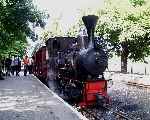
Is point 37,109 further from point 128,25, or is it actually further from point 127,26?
point 127,26

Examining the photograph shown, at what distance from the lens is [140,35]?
32.5 meters

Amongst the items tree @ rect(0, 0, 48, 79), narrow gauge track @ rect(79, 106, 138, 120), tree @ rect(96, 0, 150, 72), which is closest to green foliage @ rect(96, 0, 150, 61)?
tree @ rect(96, 0, 150, 72)

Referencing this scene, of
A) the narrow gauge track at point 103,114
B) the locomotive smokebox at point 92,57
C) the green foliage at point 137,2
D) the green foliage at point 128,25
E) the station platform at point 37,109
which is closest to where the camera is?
the station platform at point 37,109

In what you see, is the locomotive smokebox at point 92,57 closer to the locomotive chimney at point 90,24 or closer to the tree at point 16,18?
the locomotive chimney at point 90,24

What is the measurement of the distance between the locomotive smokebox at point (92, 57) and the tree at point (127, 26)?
17.7 meters

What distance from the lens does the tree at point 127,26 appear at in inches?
1262

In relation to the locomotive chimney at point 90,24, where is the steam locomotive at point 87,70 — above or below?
below

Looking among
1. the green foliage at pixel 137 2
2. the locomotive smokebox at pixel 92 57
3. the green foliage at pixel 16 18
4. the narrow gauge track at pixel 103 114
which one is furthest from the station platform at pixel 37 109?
the green foliage at pixel 137 2

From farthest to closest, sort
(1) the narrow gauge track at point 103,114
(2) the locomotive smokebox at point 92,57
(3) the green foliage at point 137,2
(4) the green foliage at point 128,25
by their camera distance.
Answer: (3) the green foliage at point 137,2, (4) the green foliage at point 128,25, (2) the locomotive smokebox at point 92,57, (1) the narrow gauge track at point 103,114

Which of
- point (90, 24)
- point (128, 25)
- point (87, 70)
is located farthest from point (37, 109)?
point (128, 25)

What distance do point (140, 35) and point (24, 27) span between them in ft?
32.4

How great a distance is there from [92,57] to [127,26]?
19.2 metres

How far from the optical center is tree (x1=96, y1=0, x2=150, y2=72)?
32.1 meters

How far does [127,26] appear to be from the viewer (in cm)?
3294
